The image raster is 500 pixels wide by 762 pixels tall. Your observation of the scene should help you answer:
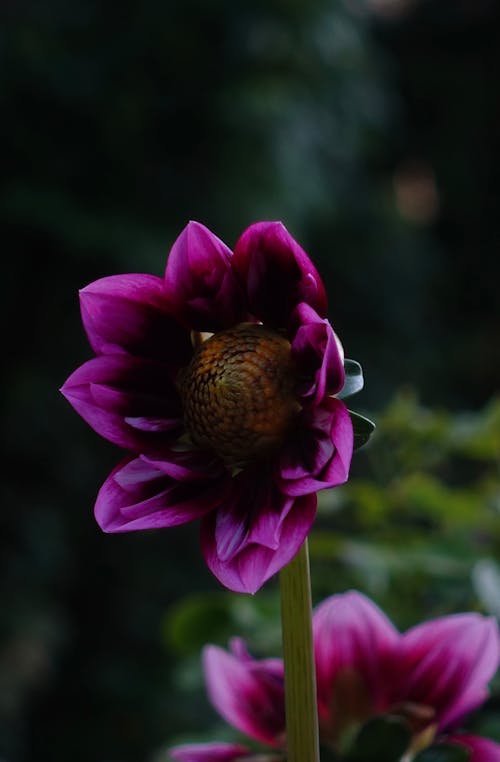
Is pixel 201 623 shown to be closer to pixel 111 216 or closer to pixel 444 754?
pixel 444 754

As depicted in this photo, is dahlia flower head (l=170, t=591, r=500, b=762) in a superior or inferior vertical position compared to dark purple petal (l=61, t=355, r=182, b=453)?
inferior

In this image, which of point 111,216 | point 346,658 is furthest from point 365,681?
point 111,216

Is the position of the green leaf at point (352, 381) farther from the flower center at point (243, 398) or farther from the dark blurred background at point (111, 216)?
the dark blurred background at point (111, 216)

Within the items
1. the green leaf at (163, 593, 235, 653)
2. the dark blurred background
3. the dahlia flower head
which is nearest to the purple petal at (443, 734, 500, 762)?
the dahlia flower head

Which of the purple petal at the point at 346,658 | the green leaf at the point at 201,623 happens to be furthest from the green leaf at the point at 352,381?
the green leaf at the point at 201,623

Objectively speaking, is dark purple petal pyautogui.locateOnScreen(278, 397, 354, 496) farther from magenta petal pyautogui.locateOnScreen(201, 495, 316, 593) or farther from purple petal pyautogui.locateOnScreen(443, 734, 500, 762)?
purple petal pyautogui.locateOnScreen(443, 734, 500, 762)

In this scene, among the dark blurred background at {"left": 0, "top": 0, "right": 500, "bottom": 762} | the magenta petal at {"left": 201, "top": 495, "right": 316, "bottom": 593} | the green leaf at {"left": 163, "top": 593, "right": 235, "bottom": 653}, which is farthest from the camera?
the dark blurred background at {"left": 0, "top": 0, "right": 500, "bottom": 762}
